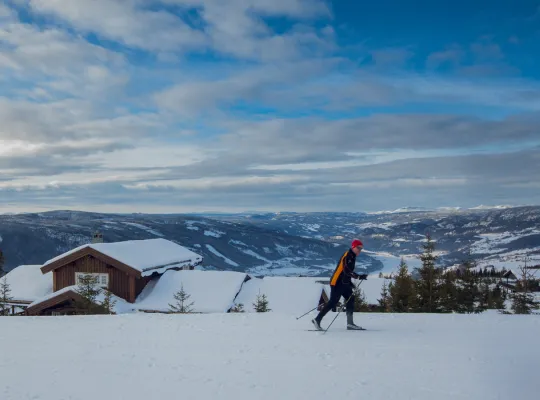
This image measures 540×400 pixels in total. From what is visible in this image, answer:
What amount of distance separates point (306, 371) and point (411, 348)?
8.70 ft

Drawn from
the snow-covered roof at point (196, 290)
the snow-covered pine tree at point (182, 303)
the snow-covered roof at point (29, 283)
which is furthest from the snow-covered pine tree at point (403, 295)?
the snow-covered roof at point (29, 283)

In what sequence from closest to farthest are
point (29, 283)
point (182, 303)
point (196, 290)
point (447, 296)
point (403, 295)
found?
1. point (403, 295)
2. point (447, 296)
3. point (182, 303)
4. point (196, 290)
5. point (29, 283)

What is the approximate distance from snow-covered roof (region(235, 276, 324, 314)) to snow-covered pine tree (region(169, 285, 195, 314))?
3.36 meters

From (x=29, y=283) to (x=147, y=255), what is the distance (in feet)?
32.6

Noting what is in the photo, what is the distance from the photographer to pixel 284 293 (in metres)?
30.6

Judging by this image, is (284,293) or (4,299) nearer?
(4,299)

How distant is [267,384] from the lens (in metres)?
6.39

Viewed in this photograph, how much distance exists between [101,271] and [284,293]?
42.3 feet

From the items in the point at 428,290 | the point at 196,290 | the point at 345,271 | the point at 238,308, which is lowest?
the point at 238,308

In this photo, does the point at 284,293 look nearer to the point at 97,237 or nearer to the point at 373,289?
the point at 373,289

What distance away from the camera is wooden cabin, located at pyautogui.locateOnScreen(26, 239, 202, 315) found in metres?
28.1

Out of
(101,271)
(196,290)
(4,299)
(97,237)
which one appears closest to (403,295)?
(196,290)

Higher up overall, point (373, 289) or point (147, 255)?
point (147, 255)

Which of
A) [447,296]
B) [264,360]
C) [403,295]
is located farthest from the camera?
[447,296]
